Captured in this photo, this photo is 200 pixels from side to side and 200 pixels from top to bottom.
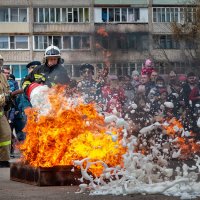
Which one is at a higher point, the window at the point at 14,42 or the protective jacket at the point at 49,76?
the window at the point at 14,42

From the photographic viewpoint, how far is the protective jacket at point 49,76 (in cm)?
1109

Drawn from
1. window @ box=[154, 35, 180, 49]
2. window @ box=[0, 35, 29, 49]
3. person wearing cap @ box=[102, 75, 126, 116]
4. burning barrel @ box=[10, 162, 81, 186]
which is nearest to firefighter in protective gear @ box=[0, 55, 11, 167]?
person wearing cap @ box=[102, 75, 126, 116]

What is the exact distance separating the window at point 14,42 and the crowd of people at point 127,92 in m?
48.4

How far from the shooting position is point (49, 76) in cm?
1120

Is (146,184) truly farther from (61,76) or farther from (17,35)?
(17,35)

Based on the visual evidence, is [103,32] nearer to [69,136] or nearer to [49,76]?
[69,136]

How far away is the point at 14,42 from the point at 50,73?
51.8 meters

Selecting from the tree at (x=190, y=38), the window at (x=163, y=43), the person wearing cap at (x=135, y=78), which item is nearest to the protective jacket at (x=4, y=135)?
the person wearing cap at (x=135, y=78)

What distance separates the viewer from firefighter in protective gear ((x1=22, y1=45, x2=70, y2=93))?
1109cm

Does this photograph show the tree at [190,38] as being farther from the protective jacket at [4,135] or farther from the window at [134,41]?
the protective jacket at [4,135]

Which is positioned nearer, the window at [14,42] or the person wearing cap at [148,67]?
the person wearing cap at [148,67]

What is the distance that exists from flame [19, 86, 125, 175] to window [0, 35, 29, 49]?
52932mm

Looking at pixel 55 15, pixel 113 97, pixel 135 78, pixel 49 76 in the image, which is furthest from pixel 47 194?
pixel 55 15

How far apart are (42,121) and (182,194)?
2.43 meters
